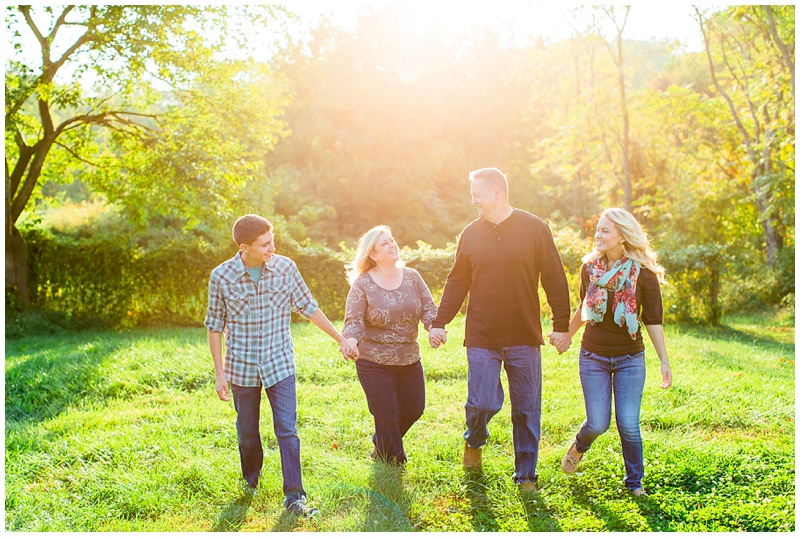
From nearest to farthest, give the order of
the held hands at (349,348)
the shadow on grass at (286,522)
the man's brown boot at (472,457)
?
the shadow on grass at (286,522) → the held hands at (349,348) → the man's brown boot at (472,457)

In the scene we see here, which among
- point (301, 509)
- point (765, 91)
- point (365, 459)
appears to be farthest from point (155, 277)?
point (765, 91)

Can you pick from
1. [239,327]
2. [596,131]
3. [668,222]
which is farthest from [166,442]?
[668,222]

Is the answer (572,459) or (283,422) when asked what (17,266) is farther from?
(572,459)

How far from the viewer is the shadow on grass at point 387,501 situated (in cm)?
428

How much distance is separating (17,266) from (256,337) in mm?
11458

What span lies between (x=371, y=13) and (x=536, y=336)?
32.2 m

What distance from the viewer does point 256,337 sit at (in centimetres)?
451

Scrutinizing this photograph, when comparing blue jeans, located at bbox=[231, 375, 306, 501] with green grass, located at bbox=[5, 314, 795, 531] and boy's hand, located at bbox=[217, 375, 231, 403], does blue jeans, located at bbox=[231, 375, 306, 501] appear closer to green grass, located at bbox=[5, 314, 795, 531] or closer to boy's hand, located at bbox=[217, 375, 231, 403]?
boy's hand, located at bbox=[217, 375, 231, 403]

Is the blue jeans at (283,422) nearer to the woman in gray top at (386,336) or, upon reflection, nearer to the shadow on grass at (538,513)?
the woman in gray top at (386,336)

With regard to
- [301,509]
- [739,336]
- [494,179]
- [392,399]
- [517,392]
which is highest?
[494,179]

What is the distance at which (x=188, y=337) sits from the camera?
1098 cm

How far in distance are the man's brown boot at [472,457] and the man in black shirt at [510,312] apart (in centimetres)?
21

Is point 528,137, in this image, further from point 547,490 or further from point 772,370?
point 547,490

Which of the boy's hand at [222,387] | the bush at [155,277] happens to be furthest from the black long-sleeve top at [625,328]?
the bush at [155,277]
